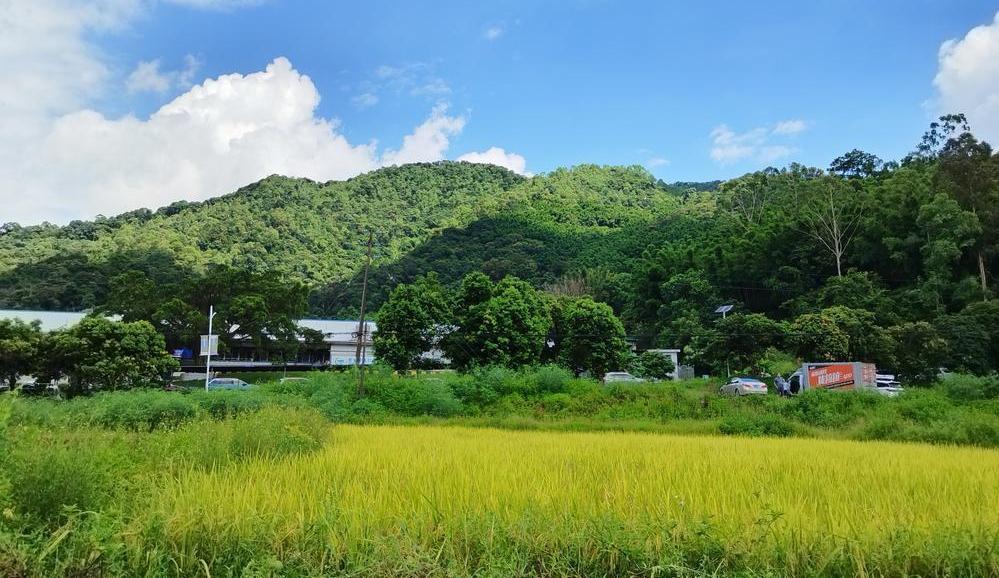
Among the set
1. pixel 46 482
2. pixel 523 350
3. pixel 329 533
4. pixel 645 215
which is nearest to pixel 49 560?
pixel 46 482

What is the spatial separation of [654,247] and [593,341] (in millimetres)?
29599

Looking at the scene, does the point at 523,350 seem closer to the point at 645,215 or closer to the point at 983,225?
the point at 983,225

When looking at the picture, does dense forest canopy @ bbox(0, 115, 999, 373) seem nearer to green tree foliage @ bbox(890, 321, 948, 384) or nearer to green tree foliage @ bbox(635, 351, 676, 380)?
green tree foliage @ bbox(890, 321, 948, 384)

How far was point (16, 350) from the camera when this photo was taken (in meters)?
26.3

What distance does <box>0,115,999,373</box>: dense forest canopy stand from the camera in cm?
3209

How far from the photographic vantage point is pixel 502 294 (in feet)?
101

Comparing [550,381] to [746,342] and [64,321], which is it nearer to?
[746,342]

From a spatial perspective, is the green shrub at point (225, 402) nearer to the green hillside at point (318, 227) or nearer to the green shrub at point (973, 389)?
the green shrub at point (973, 389)

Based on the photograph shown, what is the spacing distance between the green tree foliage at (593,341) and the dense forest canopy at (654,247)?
5013 mm

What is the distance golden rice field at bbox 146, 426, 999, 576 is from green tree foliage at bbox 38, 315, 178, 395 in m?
25.2

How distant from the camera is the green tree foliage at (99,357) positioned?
1043 inches

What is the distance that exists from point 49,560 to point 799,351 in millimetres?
32608

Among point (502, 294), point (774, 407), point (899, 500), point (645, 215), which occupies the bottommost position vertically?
point (774, 407)

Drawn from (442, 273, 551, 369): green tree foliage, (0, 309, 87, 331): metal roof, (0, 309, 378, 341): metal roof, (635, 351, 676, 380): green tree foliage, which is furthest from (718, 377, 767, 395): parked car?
(0, 309, 87, 331): metal roof
